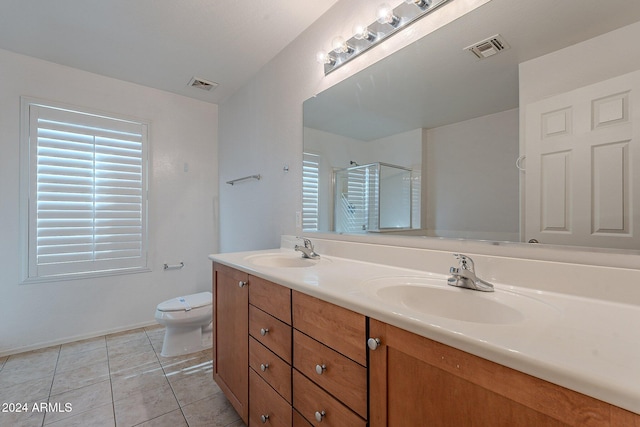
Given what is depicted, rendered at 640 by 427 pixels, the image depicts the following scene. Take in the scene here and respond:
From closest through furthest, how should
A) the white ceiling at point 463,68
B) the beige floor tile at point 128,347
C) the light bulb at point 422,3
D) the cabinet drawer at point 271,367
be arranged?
the white ceiling at point 463,68 < the cabinet drawer at point 271,367 < the light bulb at point 422,3 < the beige floor tile at point 128,347

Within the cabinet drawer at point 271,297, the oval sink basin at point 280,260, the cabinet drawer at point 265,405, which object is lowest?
the cabinet drawer at point 265,405

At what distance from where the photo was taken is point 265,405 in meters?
1.20

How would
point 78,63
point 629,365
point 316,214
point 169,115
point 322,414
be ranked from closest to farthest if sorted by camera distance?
point 629,365 → point 322,414 → point 316,214 → point 78,63 → point 169,115

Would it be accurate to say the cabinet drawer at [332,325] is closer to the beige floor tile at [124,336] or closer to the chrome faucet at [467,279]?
the chrome faucet at [467,279]

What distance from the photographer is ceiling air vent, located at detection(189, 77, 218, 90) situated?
2.57 metres

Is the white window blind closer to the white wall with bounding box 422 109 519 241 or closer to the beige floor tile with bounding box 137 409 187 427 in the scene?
the white wall with bounding box 422 109 519 241

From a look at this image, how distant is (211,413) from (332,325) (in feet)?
3.93

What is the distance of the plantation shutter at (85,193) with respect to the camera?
88.2 inches

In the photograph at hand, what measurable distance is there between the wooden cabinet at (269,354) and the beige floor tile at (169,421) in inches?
17.3

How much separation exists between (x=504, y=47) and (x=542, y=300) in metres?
0.89

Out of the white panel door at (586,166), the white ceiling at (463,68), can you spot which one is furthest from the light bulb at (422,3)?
the white panel door at (586,166)

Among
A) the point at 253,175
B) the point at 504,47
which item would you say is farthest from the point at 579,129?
the point at 253,175

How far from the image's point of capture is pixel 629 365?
0.44 meters

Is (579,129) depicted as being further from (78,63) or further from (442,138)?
(78,63)
